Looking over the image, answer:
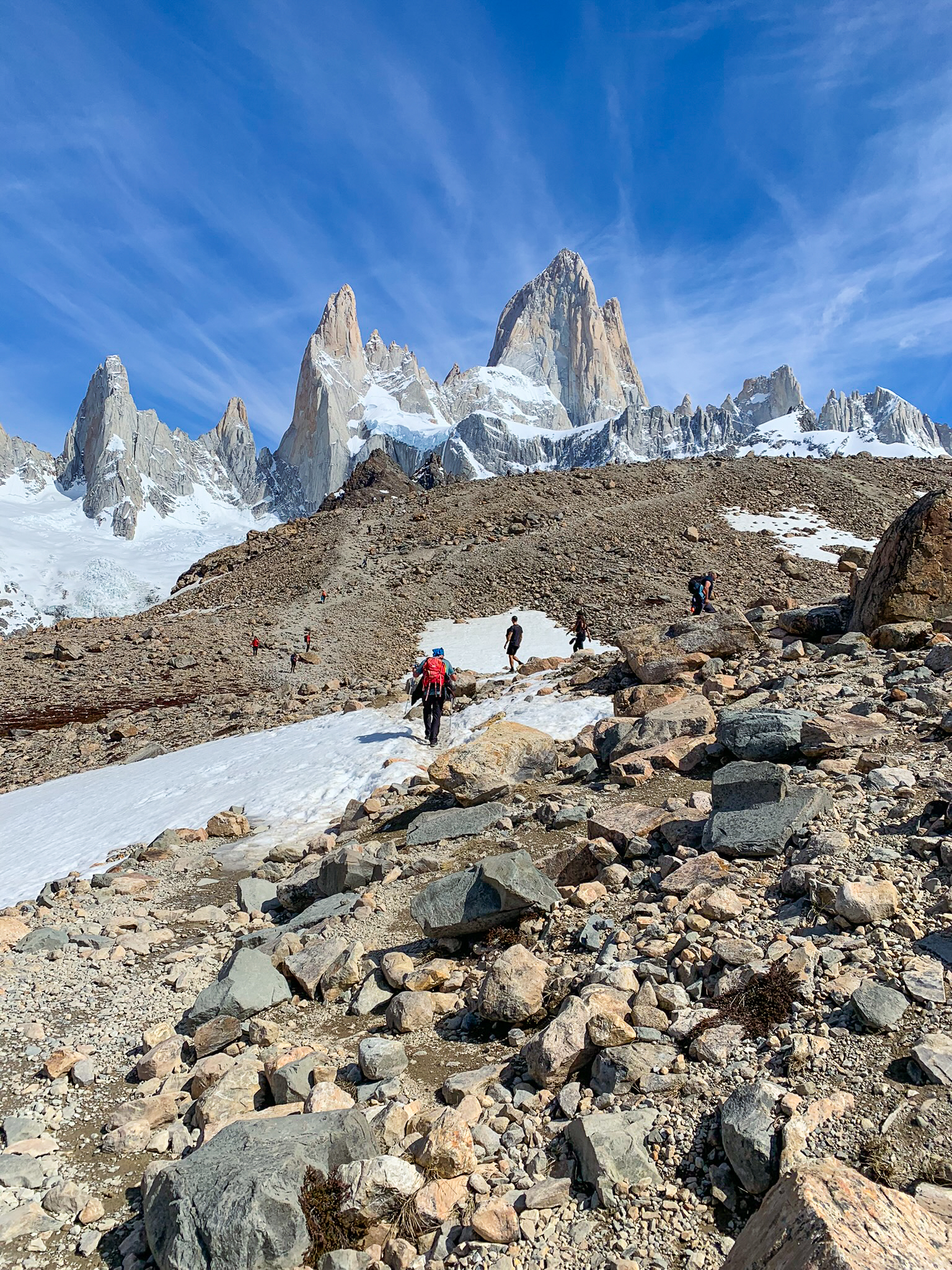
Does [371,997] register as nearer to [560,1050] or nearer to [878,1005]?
[560,1050]

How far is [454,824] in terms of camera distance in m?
9.62

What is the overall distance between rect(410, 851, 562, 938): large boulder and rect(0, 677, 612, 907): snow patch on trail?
21.5 feet

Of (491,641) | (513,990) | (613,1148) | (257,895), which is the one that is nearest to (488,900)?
(513,990)

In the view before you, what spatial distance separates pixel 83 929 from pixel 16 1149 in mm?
4588

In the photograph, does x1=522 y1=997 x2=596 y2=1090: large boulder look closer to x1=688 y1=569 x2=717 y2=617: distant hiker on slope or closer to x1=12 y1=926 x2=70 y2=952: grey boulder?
x1=12 y1=926 x2=70 y2=952: grey boulder

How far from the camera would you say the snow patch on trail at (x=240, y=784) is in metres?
12.9

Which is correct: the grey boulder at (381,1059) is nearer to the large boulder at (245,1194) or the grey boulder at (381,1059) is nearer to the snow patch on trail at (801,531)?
the large boulder at (245,1194)

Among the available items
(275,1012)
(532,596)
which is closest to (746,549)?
(532,596)

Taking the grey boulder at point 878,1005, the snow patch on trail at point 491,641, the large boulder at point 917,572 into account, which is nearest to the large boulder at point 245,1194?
the grey boulder at point 878,1005

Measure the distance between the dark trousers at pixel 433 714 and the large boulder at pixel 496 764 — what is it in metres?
3.53

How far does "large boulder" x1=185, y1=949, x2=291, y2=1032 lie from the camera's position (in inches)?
234

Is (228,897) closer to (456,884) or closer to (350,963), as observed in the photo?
(350,963)

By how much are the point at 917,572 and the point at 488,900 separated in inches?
446

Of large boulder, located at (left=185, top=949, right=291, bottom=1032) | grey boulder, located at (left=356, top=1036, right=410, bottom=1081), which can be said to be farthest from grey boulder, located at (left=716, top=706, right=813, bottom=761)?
large boulder, located at (left=185, top=949, right=291, bottom=1032)
